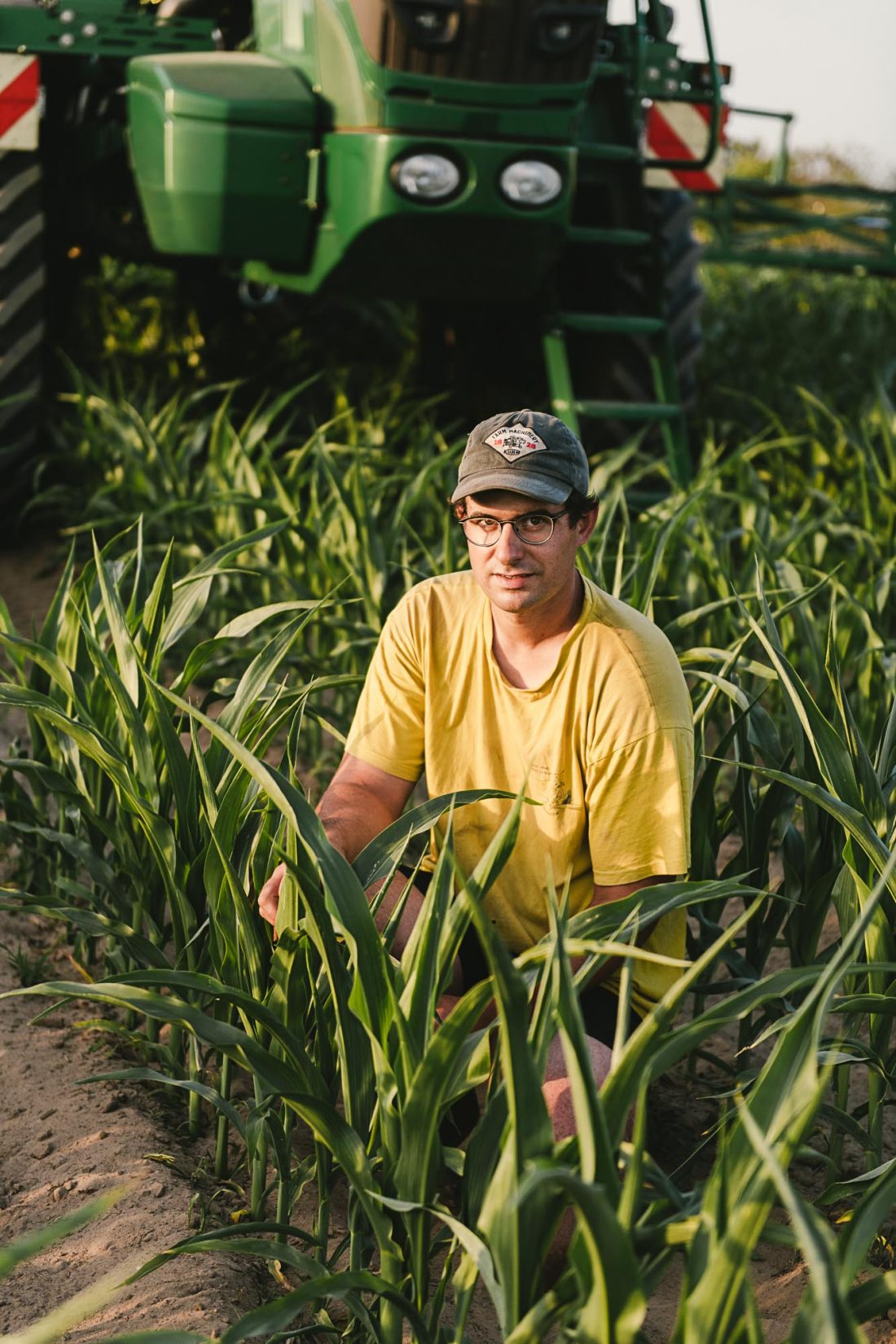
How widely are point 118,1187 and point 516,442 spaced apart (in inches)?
36.3

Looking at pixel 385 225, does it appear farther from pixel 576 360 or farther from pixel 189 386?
pixel 189 386

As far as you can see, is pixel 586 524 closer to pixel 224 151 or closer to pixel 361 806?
pixel 361 806

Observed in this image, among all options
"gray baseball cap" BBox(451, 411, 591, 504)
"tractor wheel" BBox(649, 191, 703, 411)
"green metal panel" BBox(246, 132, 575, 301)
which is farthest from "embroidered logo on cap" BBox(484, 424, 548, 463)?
"tractor wheel" BBox(649, 191, 703, 411)

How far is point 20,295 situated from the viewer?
12.9 ft

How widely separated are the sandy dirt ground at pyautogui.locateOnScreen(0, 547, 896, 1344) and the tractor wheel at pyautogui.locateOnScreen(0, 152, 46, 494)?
220 centimetres

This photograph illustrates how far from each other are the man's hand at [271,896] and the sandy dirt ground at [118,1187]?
0.26 meters

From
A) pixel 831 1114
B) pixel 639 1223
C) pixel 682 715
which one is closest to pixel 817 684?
pixel 682 715

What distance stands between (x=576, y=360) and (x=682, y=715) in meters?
2.73

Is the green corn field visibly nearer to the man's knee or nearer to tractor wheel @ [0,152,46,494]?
the man's knee

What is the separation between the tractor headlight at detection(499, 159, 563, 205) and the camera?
3492 mm

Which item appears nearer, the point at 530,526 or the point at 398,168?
the point at 530,526

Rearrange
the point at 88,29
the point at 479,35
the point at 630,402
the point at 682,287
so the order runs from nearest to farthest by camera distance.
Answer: the point at 479,35 → the point at 88,29 → the point at 630,402 → the point at 682,287

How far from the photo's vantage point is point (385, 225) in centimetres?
352

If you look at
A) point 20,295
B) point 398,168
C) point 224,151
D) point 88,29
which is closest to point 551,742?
point 398,168
